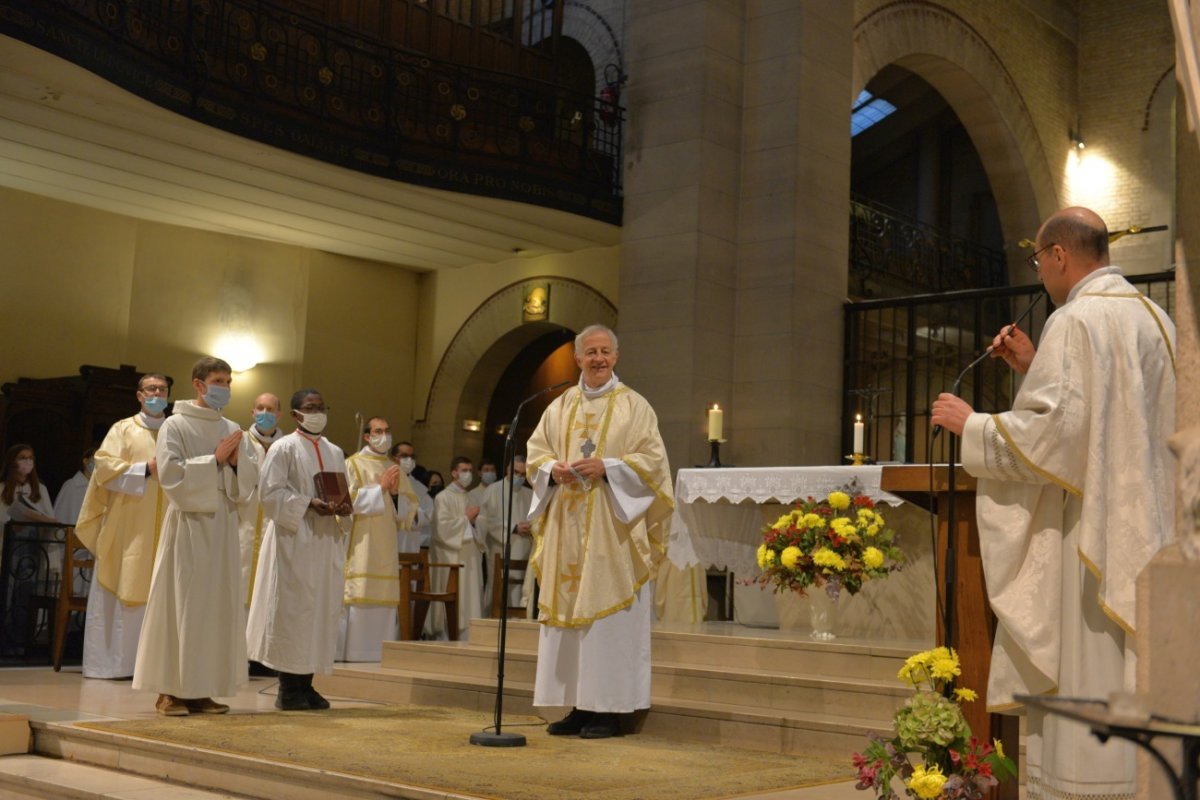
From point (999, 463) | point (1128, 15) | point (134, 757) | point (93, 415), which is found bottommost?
point (134, 757)

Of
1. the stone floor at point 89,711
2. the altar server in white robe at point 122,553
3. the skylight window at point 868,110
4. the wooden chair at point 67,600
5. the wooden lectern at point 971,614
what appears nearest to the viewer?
the wooden lectern at point 971,614

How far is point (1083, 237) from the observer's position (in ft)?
12.3

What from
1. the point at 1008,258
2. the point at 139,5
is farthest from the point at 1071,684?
the point at 1008,258

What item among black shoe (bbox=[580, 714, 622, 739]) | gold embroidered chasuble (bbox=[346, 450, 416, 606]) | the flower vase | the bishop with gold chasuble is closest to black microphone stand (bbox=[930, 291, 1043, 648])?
the bishop with gold chasuble

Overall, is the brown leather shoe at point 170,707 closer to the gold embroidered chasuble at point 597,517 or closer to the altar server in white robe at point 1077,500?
the gold embroidered chasuble at point 597,517

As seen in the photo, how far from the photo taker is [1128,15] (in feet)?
59.2

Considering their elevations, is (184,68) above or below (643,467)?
above

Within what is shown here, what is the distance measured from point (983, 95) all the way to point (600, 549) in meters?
11.3

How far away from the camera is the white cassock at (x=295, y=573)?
7395mm

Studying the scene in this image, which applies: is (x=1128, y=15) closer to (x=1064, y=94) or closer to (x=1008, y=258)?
(x=1064, y=94)

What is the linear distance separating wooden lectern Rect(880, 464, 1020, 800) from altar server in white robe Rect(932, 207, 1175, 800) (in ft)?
1.05

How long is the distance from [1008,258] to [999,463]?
14246mm

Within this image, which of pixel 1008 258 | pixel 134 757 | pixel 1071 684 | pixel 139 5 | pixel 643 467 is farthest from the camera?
pixel 1008 258

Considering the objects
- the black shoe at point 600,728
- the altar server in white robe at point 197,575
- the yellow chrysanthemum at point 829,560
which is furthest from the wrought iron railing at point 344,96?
the yellow chrysanthemum at point 829,560
